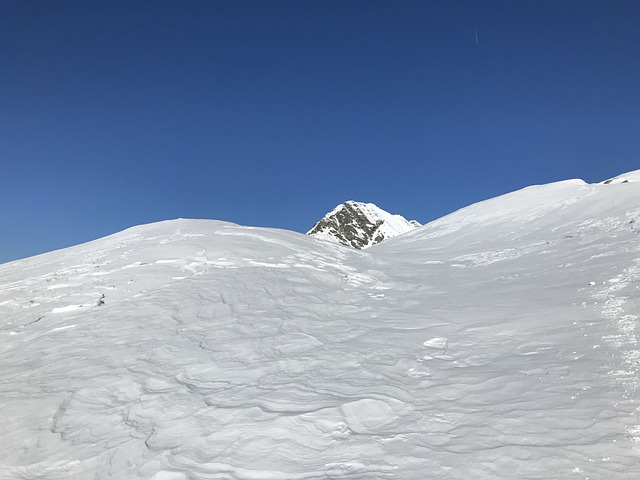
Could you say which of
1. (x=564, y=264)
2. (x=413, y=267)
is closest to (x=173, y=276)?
(x=413, y=267)

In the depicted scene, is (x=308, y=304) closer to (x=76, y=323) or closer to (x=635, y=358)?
(x=76, y=323)

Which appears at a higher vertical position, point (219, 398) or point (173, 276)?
point (173, 276)

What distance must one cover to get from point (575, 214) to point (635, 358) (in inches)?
651

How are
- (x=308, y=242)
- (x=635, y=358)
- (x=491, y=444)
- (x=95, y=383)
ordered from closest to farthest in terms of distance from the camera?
(x=491, y=444) < (x=635, y=358) < (x=95, y=383) < (x=308, y=242)

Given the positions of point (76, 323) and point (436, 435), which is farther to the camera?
point (76, 323)

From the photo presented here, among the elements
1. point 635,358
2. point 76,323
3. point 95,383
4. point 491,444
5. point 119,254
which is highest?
point 119,254

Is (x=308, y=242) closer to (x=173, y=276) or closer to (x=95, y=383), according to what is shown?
(x=173, y=276)

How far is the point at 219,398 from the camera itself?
5.97m

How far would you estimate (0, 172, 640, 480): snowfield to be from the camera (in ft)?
14.7

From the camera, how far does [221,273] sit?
12.8 m

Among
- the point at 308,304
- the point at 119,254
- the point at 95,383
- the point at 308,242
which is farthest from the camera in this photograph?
the point at 308,242

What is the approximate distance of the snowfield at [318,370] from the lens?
4.48 meters

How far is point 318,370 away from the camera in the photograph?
691cm

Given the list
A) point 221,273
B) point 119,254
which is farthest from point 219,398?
point 119,254
